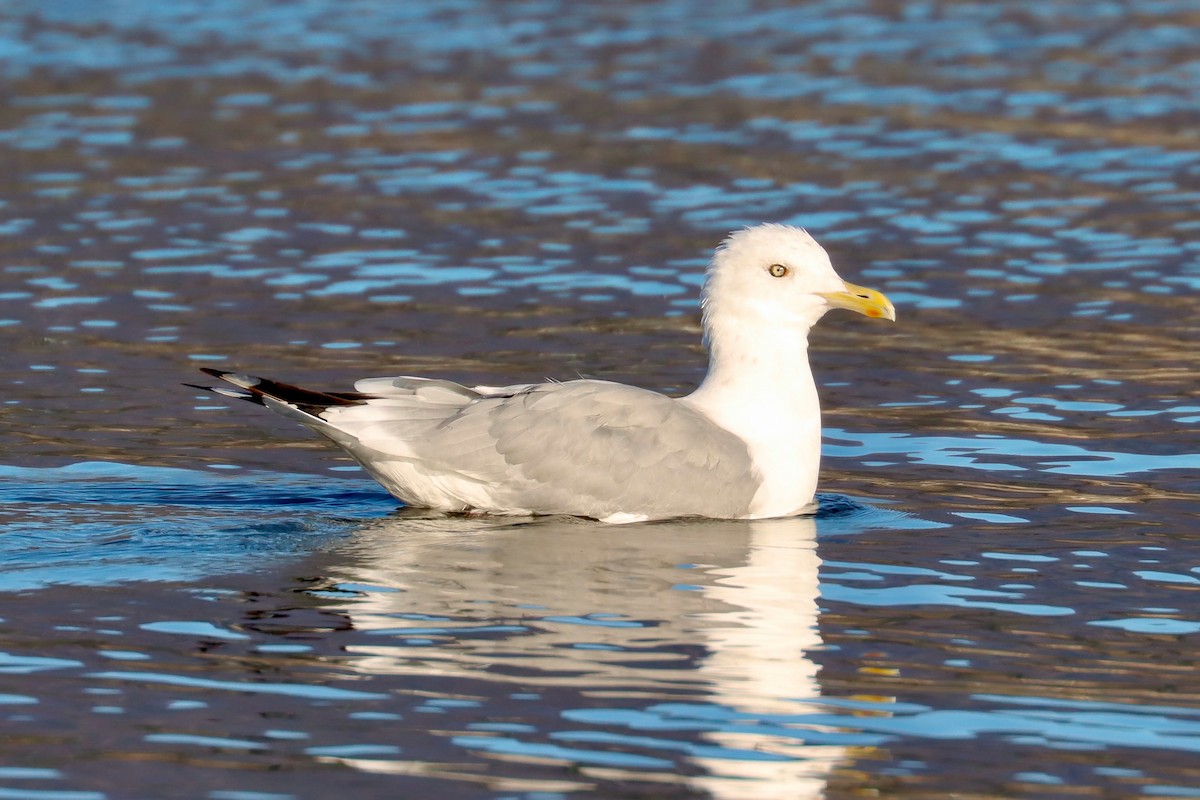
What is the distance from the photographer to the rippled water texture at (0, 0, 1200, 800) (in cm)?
707

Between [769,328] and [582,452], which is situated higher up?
[769,328]

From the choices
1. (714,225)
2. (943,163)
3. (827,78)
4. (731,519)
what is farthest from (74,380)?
(827,78)

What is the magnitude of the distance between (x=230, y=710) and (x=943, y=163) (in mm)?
13456

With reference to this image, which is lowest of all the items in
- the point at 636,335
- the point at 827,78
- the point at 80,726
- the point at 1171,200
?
the point at 80,726

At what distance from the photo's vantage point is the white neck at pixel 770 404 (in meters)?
10.2

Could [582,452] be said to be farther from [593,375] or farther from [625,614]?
[593,375]

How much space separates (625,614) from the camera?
27.4 feet

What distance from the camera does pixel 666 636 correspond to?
26.4ft

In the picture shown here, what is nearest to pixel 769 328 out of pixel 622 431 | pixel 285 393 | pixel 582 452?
pixel 622 431

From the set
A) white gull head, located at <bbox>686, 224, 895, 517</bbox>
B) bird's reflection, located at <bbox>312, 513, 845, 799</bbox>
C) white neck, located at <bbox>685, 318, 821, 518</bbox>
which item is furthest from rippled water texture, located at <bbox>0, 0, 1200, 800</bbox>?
white gull head, located at <bbox>686, 224, 895, 517</bbox>

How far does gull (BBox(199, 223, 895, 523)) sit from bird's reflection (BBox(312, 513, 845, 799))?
0.15 metres

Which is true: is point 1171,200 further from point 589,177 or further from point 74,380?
point 74,380

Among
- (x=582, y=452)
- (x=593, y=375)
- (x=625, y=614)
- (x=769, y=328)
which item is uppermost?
(x=769, y=328)

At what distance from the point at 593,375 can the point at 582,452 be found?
3384 mm
